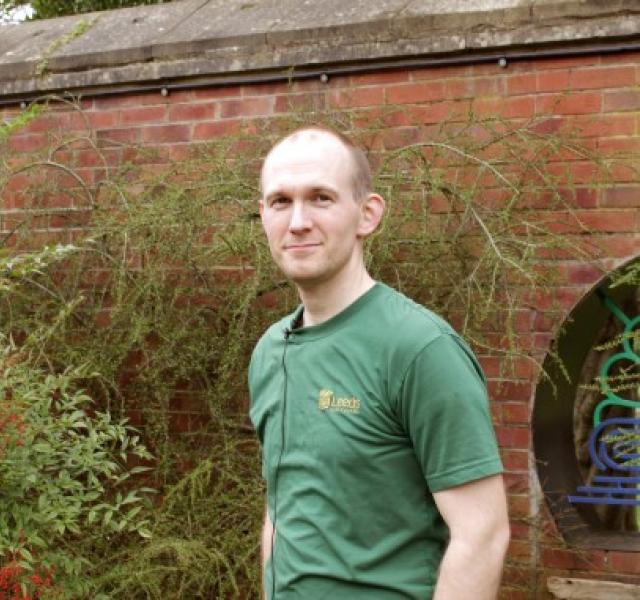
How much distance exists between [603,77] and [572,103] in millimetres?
149

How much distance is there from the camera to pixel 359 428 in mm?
2035

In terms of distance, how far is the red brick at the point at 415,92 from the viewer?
14.8 ft

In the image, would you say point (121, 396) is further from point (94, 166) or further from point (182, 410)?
point (94, 166)

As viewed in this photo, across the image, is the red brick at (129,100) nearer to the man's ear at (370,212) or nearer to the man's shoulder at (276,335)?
the man's shoulder at (276,335)

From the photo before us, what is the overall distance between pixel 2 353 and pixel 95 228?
103 centimetres

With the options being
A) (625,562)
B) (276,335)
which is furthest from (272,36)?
(276,335)

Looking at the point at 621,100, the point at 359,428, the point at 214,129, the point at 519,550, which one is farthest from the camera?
the point at 214,129

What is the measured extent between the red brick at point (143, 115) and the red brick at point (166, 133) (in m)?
0.04

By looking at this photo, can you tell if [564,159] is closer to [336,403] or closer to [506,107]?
[506,107]

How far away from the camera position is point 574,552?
14.1 ft

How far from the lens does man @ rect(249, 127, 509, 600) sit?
195 centimetres

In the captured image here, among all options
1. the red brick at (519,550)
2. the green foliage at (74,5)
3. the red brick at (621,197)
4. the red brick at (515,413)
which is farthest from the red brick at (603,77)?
the green foliage at (74,5)

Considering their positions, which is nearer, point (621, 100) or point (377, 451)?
point (377, 451)

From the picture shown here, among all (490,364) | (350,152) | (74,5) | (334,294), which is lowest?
(490,364)
